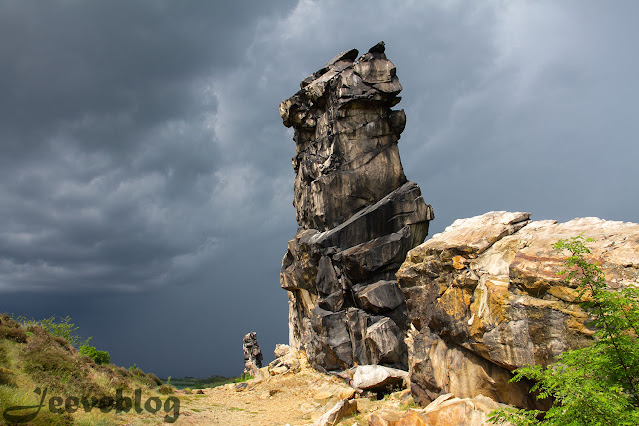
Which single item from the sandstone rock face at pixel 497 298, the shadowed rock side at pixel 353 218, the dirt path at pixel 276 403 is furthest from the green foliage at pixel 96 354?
the sandstone rock face at pixel 497 298

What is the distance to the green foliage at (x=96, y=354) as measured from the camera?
40.7 meters

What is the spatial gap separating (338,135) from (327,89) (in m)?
6.70

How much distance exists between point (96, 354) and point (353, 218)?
3354 cm

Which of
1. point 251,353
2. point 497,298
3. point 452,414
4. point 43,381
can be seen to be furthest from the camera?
point 251,353

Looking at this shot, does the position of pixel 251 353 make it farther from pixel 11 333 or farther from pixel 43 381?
pixel 43 381

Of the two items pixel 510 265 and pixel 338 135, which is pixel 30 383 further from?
pixel 338 135

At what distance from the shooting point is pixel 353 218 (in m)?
38.8

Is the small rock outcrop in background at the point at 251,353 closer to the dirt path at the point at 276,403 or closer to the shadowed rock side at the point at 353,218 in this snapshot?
the shadowed rock side at the point at 353,218

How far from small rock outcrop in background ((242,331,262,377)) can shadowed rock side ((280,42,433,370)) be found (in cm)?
1147

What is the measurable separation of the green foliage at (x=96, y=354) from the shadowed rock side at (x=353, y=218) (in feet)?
74.8

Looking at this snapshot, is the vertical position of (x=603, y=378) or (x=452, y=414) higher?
(x=603, y=378)

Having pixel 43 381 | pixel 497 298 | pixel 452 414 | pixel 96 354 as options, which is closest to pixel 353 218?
pixel 497 298

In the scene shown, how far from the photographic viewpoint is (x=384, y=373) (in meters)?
25.4

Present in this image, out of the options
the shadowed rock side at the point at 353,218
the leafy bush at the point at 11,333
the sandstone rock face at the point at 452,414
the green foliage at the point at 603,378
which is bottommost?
the sandstone rock face at the point at 452,414
